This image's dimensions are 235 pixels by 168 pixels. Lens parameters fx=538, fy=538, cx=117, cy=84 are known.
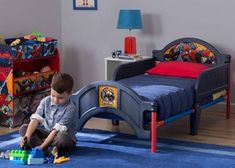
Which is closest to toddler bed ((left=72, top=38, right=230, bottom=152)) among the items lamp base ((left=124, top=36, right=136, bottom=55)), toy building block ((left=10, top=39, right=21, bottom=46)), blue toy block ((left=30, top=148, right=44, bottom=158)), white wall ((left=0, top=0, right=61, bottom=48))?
lamp base ((left=124, top=36, right=136, bottom=55))

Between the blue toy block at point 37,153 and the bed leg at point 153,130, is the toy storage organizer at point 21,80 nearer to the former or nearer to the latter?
the blue toy block at point 37,153

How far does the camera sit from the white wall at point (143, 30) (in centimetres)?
548

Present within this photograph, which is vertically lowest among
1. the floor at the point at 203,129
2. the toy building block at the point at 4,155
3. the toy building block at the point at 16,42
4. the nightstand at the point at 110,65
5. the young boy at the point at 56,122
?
the floor at the point at 203,129

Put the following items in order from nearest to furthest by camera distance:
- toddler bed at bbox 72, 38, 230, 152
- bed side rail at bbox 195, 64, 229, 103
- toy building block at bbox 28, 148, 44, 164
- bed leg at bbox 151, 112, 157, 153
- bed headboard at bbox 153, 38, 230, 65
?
toy building block at bbox 28, 148, 44, 164
bed leg at bbox 151, 112, 157, 153
toddler bed at bbox 72, 38, 230, 152
bed side rail at bbox 195, 64, 229, 103
bed headboard at bbox 153, 38, 230, 65

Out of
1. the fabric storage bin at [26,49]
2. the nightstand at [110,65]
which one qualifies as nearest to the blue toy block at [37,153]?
the fabric storage bin at [26,49]

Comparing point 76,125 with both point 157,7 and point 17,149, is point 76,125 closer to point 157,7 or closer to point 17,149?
point 17,149

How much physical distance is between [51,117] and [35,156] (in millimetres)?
425

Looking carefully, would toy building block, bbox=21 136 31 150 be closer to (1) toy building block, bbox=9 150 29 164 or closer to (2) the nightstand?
(1) toy building block, bbox=9 150 29 164

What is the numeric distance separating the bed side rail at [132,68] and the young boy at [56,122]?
95cm

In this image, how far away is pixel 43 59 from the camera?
18.4ft

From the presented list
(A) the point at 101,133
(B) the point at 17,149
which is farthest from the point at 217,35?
(B) the point at 17,149

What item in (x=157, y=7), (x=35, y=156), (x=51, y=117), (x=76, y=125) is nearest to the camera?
(x=35, y=156)

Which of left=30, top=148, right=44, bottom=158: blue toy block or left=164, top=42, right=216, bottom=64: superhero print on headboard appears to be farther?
left=164, top=42, right=216, bottom=64: superhero print on headboard

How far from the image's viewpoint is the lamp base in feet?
18.5
